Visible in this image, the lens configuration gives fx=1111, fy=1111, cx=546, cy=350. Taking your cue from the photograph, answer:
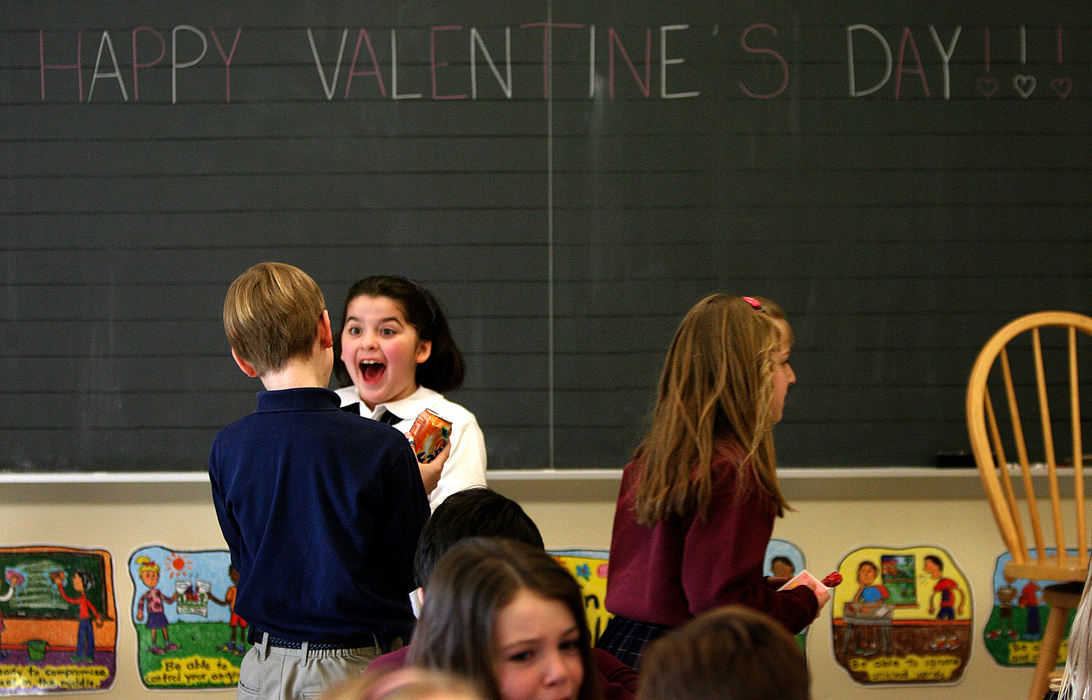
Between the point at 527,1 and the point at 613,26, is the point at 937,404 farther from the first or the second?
the point at 527,1

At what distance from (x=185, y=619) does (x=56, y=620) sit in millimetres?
333

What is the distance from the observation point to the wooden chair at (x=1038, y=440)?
8.29ft

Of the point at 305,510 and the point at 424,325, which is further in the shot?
the point at 424,325

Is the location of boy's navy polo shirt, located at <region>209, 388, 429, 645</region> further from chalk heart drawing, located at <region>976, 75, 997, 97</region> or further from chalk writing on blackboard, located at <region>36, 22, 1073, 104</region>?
chalk heart drawing, located at <region>976, 75, 997, 97</region>

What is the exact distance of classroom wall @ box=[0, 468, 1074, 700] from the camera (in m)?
2.88

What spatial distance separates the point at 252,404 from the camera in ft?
9.43

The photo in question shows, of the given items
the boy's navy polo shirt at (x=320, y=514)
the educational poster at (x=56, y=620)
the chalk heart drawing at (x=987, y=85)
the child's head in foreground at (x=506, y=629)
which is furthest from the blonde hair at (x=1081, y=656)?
the educational poster at (x=56, y=620)

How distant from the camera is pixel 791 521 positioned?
9.70ft

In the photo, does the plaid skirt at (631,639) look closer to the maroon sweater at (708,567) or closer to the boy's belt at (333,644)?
the maroon sweater at (708,567)

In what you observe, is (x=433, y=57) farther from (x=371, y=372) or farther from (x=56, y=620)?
(x=56, y=620)

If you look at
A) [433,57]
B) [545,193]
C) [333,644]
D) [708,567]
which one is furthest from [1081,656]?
[433,57]

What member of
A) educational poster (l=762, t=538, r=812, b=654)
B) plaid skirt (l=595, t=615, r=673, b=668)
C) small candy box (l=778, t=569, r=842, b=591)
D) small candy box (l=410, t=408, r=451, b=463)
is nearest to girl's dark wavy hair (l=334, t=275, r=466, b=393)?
small candy box (l=410, t=408, r=451, b=463)

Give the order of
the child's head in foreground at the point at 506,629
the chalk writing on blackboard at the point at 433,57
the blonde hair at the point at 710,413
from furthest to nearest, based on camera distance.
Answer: the chalk writing on blackboard at the point at 433,57 < the blonde hair at the point at 710,413 < the child's head in foreground at the point at 506,629

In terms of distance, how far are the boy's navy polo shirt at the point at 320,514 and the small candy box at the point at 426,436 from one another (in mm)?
237
